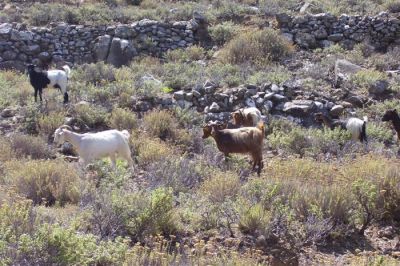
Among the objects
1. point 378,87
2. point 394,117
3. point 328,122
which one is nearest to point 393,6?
point 378,87

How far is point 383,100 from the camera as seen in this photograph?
604 inches

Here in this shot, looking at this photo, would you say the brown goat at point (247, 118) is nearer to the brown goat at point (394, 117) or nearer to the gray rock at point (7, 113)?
the brown goat at point (394, 117)

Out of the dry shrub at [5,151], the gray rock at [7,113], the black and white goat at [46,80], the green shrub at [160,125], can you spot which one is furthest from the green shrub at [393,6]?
the dry shrub at [5,151]

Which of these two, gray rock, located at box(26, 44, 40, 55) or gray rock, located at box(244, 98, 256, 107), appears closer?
gray rock, located at box(244, 98, 256, 107)

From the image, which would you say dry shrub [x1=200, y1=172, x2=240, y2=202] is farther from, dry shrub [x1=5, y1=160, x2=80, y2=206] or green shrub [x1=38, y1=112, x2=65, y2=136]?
green shrub [x1=38, y1=112, x2=65, y2=136]

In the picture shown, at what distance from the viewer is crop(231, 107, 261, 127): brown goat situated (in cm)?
1217

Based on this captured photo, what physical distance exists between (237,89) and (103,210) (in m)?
8.75

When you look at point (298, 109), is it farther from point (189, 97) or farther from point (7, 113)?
point (7, 113)

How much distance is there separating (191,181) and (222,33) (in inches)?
489

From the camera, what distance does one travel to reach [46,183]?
25.4 feet

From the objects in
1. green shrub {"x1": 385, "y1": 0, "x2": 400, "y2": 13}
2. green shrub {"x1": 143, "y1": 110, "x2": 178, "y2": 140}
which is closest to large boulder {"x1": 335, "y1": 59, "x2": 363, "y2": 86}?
green shrub {"x1": 143, "y1": 110, "x2": 178, "y2": 140}

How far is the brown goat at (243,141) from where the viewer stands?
10.3 metres

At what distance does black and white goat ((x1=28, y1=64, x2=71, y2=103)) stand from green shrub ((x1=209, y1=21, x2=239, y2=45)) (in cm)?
762

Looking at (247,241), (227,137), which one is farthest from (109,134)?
(247,241)
